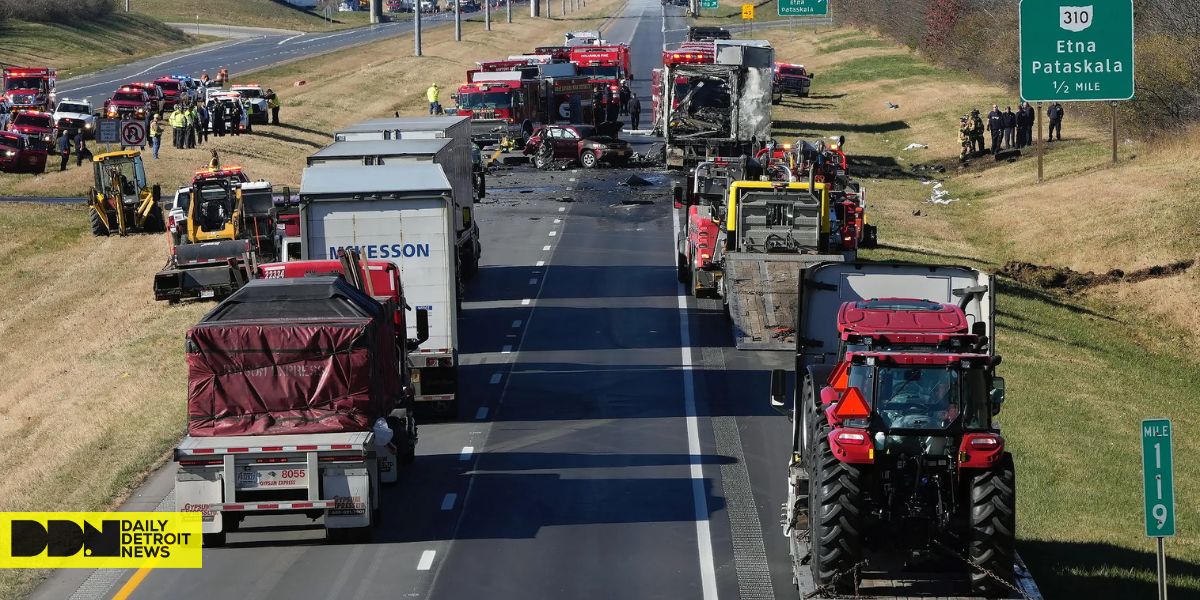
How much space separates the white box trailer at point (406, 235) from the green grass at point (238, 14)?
125961 mm

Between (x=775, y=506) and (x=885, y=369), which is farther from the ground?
(x=885, y=369)

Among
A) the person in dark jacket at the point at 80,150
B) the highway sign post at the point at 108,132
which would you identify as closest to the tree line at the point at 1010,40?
the highway sign post at the point at 108,132

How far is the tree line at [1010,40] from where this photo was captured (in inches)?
2031

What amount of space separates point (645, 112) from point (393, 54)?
3581 cm

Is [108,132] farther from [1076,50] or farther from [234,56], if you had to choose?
[234,56]

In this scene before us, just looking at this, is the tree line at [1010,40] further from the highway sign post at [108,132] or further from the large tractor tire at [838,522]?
the large tractor tire at [838,522]

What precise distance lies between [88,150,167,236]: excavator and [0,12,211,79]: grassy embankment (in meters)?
51.6

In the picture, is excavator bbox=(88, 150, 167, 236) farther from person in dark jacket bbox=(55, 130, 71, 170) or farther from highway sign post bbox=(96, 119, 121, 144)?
person in dark jacket bbox=(55, 130, 71, 170)

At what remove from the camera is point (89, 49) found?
10944 centimetres

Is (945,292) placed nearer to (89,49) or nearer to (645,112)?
(645,112)

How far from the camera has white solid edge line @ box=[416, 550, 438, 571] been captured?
16.4 meters

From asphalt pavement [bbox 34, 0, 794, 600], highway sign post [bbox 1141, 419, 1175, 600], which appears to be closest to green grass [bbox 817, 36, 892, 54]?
asphalt pavement [bbox 34, 0, 794, 600]

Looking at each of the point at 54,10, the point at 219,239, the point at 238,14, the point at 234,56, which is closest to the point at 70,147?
the point at 219,239

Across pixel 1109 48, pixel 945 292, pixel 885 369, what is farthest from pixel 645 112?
pixel 885 369
